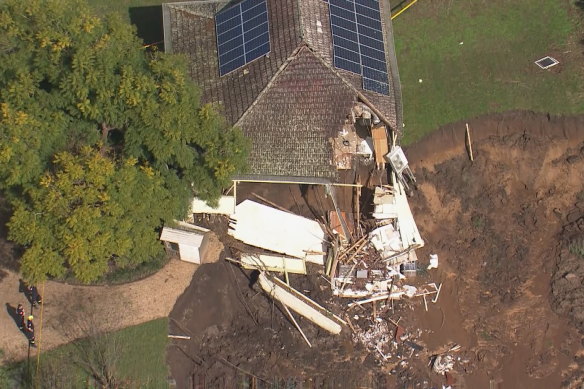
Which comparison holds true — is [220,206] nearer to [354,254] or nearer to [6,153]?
[354,254]

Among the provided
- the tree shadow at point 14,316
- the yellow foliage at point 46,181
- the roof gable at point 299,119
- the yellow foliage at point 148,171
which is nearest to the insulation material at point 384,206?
the roof gable at point 299,119

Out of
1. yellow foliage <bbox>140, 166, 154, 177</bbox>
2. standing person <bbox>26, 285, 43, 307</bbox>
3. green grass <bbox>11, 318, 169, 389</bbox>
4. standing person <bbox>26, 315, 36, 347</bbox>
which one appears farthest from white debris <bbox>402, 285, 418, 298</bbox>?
standing person <bbox>26, 315, 36, 347</bbox>

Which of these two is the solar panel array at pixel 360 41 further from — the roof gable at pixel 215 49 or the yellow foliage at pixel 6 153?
the yellow foliage at pixel 6 153

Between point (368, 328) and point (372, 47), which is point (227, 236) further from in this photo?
point (372, 47)

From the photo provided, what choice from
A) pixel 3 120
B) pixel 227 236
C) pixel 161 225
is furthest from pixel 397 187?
pixel 3 120

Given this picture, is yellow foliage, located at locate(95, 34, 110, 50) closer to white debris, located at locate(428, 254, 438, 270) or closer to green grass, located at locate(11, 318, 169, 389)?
green grass, located at locate(11, 318, 169, 389)
